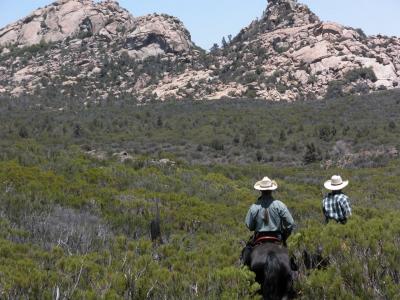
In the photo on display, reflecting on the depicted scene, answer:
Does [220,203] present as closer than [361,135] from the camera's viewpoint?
Yes

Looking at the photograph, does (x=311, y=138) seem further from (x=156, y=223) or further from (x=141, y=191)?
(x=156, y=223)

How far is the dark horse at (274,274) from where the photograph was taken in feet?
19.1

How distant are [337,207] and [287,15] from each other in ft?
207

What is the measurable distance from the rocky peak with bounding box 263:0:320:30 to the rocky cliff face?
139mm

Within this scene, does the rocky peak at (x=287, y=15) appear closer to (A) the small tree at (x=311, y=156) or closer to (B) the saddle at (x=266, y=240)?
(A) the small tree at (x=311, y=156)

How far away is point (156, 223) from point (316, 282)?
4641mm

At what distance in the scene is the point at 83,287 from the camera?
18.9 ft

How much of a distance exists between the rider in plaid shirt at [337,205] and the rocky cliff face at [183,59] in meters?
45.1

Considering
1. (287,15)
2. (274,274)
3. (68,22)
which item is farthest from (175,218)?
(68,22)

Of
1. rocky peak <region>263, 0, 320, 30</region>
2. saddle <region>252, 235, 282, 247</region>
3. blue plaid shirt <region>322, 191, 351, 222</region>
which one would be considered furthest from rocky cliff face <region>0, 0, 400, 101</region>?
saddle <region>252, 235, 282, 247</region>

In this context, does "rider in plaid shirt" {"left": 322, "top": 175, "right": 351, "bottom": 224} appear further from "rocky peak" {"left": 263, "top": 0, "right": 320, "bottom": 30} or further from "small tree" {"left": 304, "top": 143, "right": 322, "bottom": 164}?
"rocky peak" {"left": 263, "top": 0, "right": 320, "bottom": 30}

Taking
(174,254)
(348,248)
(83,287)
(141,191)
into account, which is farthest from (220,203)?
(83,287)

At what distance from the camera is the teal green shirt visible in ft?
22.2

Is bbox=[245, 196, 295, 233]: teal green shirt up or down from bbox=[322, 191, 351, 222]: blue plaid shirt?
up
